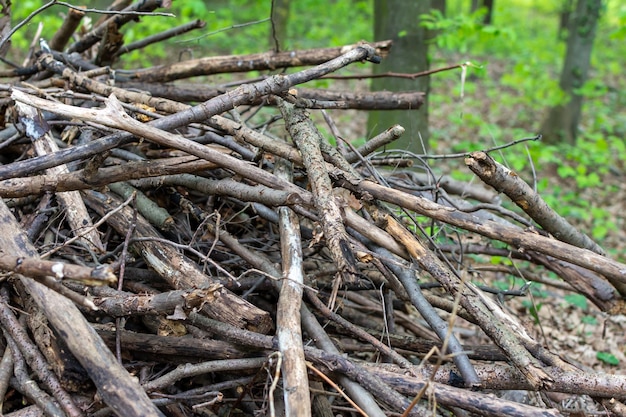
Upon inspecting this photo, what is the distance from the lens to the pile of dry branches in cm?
213

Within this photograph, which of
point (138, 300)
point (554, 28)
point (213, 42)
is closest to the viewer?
point (138, 300)

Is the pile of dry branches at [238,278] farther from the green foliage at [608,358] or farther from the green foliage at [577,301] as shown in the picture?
the green foliage at [577,301]

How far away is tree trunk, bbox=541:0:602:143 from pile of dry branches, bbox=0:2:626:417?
675cm

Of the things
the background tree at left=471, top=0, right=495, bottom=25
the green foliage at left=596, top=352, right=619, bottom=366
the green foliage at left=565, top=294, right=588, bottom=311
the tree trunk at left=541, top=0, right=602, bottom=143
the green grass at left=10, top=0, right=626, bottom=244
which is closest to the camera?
the green foliage at left=596, top=352, right=619, bottom=366

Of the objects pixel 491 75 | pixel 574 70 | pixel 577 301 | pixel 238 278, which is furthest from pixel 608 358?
pixel 491 75

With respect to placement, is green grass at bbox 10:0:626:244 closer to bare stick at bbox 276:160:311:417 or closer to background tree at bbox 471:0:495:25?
background tree at bbox 471:0:495:25

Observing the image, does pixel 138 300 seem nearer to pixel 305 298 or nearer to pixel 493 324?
pixel 305 298

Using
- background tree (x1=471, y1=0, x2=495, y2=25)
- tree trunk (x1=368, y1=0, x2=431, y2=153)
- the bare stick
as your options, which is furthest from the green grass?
the bare stick

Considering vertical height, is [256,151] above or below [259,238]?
above

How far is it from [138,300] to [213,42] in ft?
33.0

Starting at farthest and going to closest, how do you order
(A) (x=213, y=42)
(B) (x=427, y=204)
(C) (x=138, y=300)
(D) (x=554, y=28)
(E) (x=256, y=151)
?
1. (D) (x=554, y=28)
2. (A) (x=213, y=42)
3. (E) (x=256, y=151)
4. (B) (x=427, y=204)
5. (C) (x=138, y=300)

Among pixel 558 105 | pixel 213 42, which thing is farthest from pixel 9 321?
pixel 213 42

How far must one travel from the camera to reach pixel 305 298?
2699 mm

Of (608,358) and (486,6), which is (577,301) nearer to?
(608,358)
